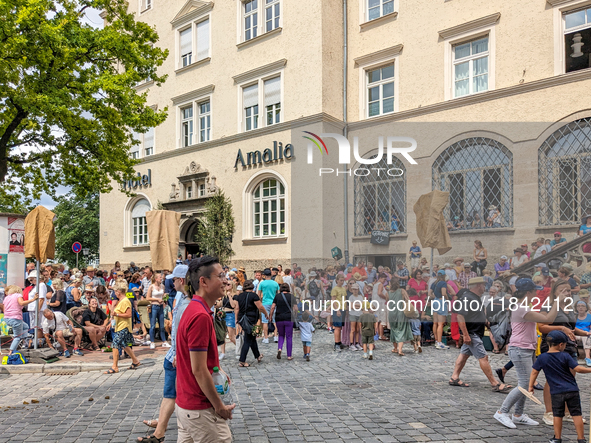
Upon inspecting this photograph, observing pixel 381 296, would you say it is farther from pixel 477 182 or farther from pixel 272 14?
pixel 272 14

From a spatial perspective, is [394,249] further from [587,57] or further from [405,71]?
[587,57]

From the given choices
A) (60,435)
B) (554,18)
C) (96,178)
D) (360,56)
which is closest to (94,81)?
(96,178)

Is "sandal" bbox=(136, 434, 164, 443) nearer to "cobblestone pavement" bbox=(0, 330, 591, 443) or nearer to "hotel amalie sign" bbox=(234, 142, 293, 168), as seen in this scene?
"cobblestone pavement" bbox=(0, 330, 591, 443)

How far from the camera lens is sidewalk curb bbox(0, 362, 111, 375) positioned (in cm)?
959

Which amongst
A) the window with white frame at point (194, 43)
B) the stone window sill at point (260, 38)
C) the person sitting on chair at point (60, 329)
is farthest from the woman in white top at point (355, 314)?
the window with white frame at point (194, 43)

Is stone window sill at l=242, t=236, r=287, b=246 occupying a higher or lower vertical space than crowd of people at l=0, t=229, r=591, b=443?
higher

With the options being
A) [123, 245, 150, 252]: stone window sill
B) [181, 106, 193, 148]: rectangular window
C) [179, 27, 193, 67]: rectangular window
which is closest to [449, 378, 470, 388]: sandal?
[181, 106, 193, 148]: rectangular window

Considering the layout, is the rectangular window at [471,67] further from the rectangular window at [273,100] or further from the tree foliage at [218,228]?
the tree foliage at [218,228]

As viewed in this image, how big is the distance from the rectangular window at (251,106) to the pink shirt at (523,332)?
17.7 m

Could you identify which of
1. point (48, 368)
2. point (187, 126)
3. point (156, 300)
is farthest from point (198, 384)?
point (187, 126)

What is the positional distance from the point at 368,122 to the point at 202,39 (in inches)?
405

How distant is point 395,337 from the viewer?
36.9ft

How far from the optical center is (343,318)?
12.1m

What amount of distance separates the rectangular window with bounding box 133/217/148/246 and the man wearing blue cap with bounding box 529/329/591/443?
24459 mm
